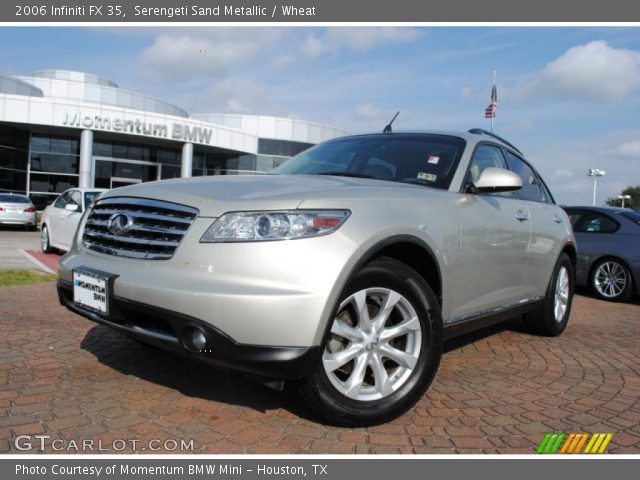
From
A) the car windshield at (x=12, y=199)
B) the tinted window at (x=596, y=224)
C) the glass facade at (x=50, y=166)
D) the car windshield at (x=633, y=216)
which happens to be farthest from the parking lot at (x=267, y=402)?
the glass facade at (x=50, y=166)

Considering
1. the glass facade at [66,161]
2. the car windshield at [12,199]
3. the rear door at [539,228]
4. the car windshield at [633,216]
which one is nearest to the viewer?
the rear door at [539,228]

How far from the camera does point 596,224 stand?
27.6ft

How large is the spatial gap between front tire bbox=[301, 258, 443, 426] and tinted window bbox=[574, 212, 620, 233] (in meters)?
6.52

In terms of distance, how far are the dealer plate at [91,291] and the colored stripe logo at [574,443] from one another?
2285 mm

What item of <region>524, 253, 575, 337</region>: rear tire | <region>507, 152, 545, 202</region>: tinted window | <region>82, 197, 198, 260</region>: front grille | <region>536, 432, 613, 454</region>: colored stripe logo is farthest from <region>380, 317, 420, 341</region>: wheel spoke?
<region>524, 253, 575, 337</region>: rear tire

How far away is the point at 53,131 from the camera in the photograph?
28.4m

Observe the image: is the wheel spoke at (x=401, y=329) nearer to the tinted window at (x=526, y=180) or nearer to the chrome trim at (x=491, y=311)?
the chrome trim at (x=491, y=311)

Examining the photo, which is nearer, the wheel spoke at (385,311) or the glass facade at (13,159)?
the wheel spoke at (385,311)

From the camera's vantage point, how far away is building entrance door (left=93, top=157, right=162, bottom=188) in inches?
1159

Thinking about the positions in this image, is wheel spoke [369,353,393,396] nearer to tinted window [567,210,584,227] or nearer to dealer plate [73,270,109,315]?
dealer plate [73,270,109,315]

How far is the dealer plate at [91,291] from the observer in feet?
8.85

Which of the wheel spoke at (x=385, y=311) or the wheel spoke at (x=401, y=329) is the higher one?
the wheel spoke at (x=385, y=311)

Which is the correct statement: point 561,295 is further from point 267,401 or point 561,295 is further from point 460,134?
point 267,401
